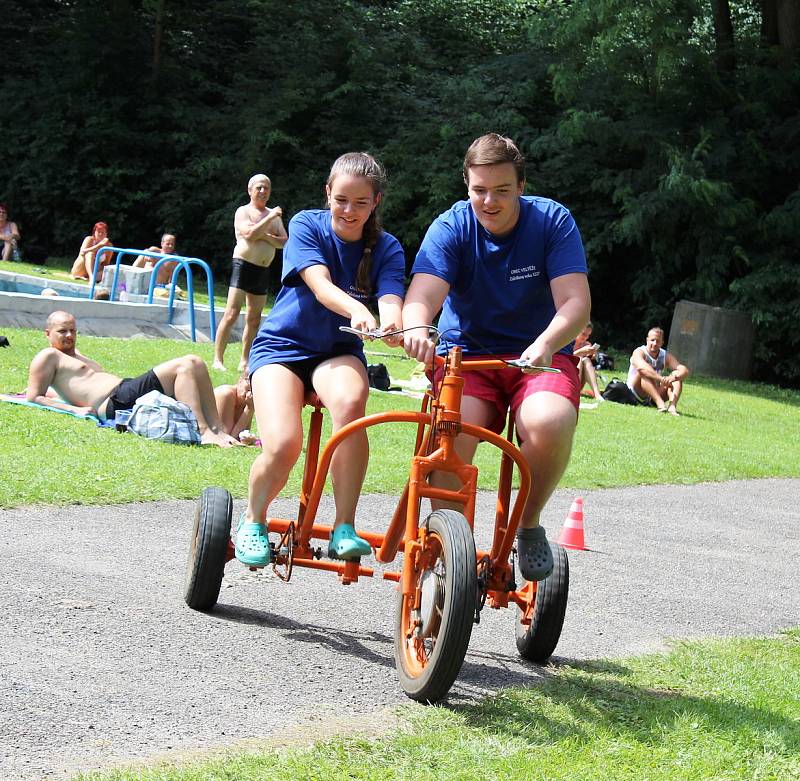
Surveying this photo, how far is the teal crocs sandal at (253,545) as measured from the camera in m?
4.61

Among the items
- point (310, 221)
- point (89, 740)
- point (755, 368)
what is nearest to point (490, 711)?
point (89, 740)

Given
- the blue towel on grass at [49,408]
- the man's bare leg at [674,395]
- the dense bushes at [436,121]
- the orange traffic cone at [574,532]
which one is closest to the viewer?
the orange traffic cone at [574,532]

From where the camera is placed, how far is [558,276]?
449 centimetres

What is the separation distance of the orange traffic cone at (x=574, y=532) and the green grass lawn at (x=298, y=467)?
1.61m

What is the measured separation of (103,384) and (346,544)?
240 inches

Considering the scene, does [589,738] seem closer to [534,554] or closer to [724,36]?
[534,554]

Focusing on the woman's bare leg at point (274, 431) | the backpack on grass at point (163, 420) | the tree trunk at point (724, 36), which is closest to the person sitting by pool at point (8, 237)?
the tree trunk at point (724, 36)

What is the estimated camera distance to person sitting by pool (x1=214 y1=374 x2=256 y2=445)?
9.94m

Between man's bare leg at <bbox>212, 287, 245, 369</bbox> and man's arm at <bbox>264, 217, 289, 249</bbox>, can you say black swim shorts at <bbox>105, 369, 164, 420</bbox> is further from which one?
man's arm at <bbox>264, 217, 289, 249</bbox>

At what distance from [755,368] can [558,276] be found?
21.1 meters

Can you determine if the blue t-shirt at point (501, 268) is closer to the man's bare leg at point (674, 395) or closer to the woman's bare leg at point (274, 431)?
the woman's bare leg at point (274, 431)

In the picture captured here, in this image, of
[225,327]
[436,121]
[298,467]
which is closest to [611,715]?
[298,467]

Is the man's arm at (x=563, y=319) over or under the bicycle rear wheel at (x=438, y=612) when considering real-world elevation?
over

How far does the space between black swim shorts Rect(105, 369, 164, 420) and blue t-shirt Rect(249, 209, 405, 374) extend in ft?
16.7
